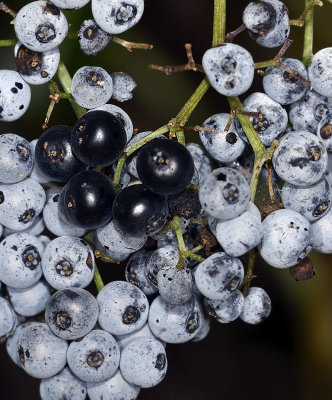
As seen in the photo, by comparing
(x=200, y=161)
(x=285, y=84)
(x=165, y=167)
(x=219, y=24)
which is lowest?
(x=200, y=161)

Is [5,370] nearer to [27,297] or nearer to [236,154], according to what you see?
[27,297]

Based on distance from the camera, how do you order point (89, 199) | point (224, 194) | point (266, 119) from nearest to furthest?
point (224, 194) < point (89, 199) < point (266, 119)

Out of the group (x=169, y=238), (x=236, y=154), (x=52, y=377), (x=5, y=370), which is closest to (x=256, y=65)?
(x=236, y=154)

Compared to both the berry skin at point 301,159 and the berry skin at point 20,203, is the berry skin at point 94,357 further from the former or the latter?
the berry skin at point 301,159

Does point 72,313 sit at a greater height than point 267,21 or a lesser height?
lesser

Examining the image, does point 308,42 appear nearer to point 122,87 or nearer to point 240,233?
point 122,87

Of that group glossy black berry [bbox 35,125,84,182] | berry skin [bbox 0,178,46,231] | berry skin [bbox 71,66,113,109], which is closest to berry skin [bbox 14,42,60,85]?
berry skin [bbox 71,66,113,109]

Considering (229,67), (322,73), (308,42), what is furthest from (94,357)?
(308,42)
